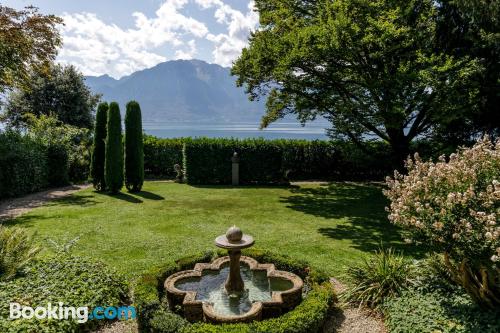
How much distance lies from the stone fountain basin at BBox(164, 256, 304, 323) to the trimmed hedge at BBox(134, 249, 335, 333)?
0.26m

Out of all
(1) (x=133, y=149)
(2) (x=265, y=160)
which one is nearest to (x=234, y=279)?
(1) (x=133, y=149)

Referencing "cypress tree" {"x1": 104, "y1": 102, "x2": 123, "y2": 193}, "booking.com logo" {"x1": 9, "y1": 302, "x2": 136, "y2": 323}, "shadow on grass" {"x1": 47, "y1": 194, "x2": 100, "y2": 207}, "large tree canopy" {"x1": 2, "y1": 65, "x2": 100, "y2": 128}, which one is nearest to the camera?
"booking.com logo" {"x1": 9, "y1": 302, "x2": 136, "y2": 323}

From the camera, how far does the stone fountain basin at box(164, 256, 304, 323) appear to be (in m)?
6.17

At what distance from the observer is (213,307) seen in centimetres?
665

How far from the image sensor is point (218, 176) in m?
22.8

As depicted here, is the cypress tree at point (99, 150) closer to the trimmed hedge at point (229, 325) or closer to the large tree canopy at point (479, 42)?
the trimmed hedge at point (229, 325)

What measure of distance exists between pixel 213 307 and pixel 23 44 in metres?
20.8

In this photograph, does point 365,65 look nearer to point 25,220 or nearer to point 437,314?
point 437,314

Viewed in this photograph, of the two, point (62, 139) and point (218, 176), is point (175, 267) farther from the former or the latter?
point (62, 139)

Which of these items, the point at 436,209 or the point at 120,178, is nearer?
the point at 436,209

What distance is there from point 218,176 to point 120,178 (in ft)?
20.5

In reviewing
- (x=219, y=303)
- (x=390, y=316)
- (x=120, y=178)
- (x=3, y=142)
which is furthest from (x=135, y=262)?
(x=3, y=142)

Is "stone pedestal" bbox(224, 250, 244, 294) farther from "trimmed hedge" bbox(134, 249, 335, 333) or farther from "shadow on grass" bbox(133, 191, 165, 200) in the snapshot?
"shadow on grass" bbox(133, 191, 165, 200)

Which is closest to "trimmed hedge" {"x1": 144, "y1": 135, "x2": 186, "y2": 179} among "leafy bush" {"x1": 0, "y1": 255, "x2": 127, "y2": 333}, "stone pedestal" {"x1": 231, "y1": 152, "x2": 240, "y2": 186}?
"stone pedestal" {"x1": 231, "y1": 152, "x2": 240, "y2": 186}
